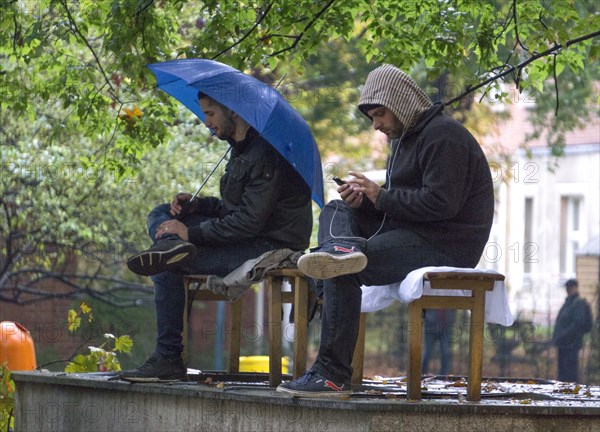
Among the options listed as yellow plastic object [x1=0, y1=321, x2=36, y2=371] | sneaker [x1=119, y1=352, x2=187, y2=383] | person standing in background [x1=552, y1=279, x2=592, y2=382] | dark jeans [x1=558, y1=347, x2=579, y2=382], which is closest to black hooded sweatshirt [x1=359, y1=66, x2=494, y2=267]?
sneaker [x1=119, y1=352, x2=187, y2=383]

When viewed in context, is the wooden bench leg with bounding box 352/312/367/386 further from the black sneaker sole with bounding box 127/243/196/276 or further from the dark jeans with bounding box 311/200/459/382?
the black sneaker sole with bounding box 127/243/196/276

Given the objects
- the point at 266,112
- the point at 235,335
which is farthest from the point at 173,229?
the point at 235,335

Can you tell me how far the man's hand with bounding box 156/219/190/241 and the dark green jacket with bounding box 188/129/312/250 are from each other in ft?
0.17

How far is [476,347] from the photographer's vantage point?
6934 millimetres

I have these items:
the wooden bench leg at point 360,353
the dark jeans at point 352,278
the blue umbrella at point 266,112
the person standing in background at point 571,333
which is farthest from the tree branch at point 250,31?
the person standing in background at point 571,333

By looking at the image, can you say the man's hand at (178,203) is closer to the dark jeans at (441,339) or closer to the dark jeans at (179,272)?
the dark jeans at (179,272)

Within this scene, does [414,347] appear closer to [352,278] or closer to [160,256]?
[352,278]

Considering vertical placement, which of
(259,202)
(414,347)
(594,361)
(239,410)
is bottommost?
(239,410)

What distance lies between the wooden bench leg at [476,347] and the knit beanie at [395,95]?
3.26ft

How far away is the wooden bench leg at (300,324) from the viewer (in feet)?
24.7

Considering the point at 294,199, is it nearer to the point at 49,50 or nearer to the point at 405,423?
the point at 405,423

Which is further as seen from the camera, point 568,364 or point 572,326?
point 572,326

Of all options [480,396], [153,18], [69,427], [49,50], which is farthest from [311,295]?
[49,50]

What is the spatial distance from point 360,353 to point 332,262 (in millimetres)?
1659
